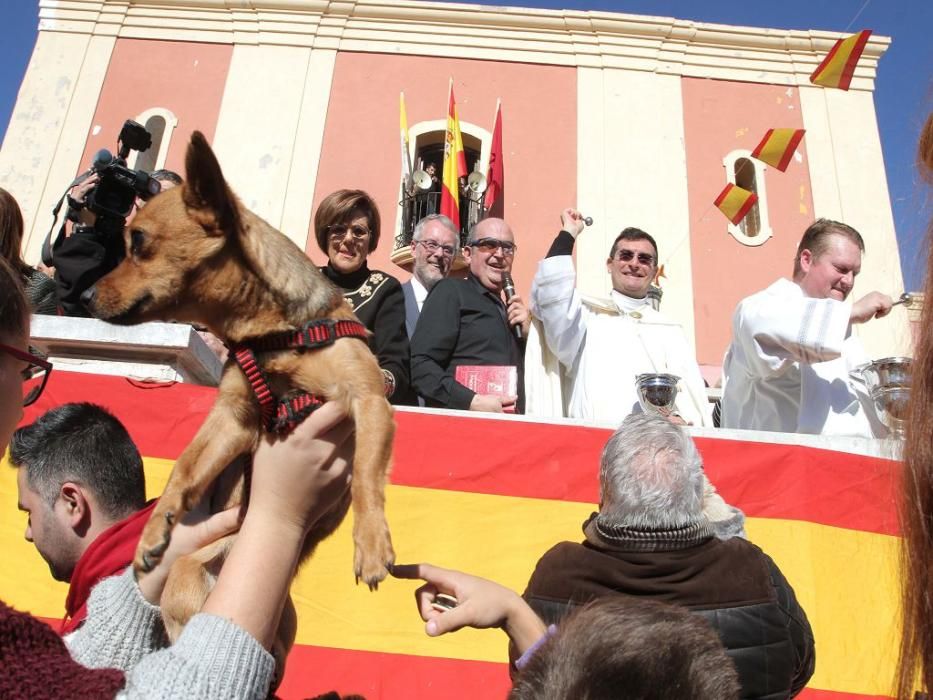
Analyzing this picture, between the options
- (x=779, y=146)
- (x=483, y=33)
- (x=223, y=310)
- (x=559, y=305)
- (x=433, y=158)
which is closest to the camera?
(x=223, y=310)

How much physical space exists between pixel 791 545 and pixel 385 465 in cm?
201

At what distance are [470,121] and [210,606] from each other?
519 inches

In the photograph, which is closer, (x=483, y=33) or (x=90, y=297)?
(x=90, y=297)

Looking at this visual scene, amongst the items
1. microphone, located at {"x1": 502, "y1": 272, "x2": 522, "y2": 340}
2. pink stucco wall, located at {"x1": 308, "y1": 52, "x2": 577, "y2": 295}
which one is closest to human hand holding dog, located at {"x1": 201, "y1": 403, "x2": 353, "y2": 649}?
microphone, located at {"x1": 502, "y1": 272, "x2": 522, "y2": 340}

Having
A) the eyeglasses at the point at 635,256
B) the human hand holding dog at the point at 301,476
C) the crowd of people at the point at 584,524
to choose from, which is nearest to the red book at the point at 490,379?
the crowd of people at the point at 584,524

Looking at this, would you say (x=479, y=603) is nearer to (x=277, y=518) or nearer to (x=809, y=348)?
(x=277, y=518)

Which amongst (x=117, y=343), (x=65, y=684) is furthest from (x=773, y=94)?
(x=65, y=684)

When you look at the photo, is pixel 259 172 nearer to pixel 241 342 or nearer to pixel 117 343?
pixel 117 343

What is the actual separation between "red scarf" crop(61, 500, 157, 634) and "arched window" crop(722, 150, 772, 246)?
12.4 m

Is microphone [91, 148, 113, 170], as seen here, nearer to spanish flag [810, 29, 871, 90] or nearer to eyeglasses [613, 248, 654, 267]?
eyeglasses [613, 248, 654, 267]

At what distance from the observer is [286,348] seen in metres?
2.11

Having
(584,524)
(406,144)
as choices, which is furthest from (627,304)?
(406,144)

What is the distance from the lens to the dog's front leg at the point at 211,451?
204 centimetres

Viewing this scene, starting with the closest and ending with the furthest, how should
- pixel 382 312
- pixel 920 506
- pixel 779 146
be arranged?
pixel 920 506
pixel 382 312
pixel 779 146
